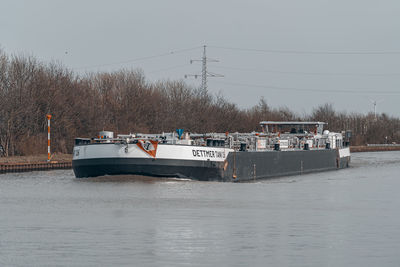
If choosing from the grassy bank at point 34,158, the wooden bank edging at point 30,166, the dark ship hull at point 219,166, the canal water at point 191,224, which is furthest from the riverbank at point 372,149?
the canal water at point 191,224

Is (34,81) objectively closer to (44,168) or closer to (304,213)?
(44,168)

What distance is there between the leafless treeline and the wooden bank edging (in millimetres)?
6603

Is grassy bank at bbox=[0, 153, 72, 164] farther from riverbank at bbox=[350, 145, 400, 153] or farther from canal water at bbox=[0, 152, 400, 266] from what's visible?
riverbank at bbox=[350, 145, 400, 153]

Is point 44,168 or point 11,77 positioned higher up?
point 11,77

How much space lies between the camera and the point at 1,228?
66.2ft

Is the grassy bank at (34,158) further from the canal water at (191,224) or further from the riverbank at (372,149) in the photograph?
the riverbank at (372,149)

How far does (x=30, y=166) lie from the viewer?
45.2 meters

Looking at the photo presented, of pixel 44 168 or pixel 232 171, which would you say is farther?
pixel 44 168

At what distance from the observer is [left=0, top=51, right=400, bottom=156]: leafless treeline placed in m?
54.6

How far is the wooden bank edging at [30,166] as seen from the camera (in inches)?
1718

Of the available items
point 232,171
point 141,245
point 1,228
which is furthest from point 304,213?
point 232,171

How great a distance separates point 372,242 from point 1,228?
1015cm

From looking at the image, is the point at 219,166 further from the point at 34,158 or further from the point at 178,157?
the point at 34,158

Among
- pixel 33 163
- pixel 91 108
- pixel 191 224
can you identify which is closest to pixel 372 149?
pixel 91 108
